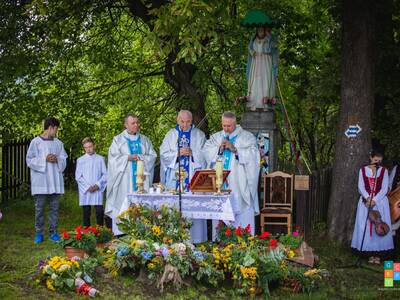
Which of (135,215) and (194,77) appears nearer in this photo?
(135,215)

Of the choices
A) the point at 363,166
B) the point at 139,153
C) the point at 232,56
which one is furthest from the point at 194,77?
the point at 363,166

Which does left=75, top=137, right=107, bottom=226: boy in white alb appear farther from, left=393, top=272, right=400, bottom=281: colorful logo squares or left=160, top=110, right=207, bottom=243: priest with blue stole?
left=393, top=272, right=400, bottom=281: colorful logo squares

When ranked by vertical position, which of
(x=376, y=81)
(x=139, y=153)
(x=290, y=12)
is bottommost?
(x=139, y=153)

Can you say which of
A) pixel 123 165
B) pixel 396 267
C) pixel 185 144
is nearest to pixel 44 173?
pixel 123 165

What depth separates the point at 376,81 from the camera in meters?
11.9

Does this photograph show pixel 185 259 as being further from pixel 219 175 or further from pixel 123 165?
pixel 123 165

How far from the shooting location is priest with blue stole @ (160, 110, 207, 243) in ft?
35.1

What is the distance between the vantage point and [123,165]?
1088 centimetres

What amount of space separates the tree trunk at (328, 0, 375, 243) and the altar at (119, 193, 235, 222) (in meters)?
2.50

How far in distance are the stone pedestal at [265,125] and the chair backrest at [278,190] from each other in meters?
0.47

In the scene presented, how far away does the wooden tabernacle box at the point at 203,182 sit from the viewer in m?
9.37

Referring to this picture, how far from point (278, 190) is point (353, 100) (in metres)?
1.94

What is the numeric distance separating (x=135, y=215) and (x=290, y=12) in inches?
292

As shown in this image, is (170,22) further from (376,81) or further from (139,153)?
(376,81)
